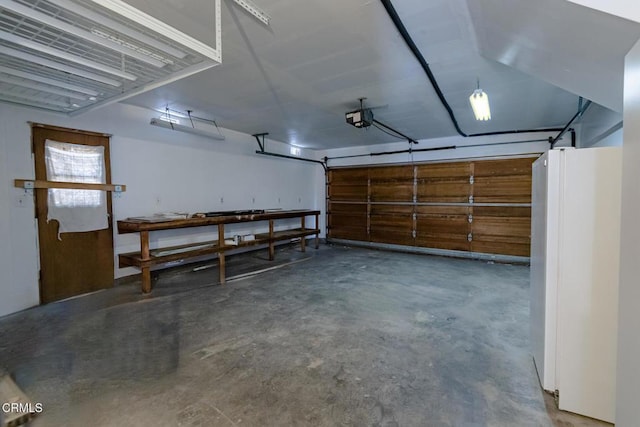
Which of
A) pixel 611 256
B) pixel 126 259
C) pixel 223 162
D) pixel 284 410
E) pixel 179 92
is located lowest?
pixel 284 410

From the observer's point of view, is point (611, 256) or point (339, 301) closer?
point (611, 256)

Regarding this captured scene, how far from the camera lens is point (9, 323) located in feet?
9.59

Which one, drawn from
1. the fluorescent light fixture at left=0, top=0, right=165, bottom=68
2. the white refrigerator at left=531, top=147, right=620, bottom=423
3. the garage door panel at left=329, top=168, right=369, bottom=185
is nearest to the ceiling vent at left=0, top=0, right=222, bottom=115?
the fluorescent light fixture at left=0, top=0, right=165, bottom=68

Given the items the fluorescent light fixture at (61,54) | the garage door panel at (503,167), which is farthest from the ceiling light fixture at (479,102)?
the fluorescent light fixture at (61,54)

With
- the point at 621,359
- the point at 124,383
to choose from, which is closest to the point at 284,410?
the point at 124,383

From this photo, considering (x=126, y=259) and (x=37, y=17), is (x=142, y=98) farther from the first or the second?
(x=37, y=17)

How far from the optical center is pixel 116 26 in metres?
1.71

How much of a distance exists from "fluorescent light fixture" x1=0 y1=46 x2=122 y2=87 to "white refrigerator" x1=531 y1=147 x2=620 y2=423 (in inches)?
138

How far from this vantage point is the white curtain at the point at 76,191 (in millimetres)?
3520

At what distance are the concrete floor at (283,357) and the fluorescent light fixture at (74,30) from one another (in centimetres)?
230

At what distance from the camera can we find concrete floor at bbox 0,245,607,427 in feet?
5.60

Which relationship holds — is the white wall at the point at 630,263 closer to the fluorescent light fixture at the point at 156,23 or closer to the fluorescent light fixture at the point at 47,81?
the fluorescent light fixture at the point at 156,23

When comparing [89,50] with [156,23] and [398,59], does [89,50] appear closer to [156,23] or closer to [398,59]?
[156,23]

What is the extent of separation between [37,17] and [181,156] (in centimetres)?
344
